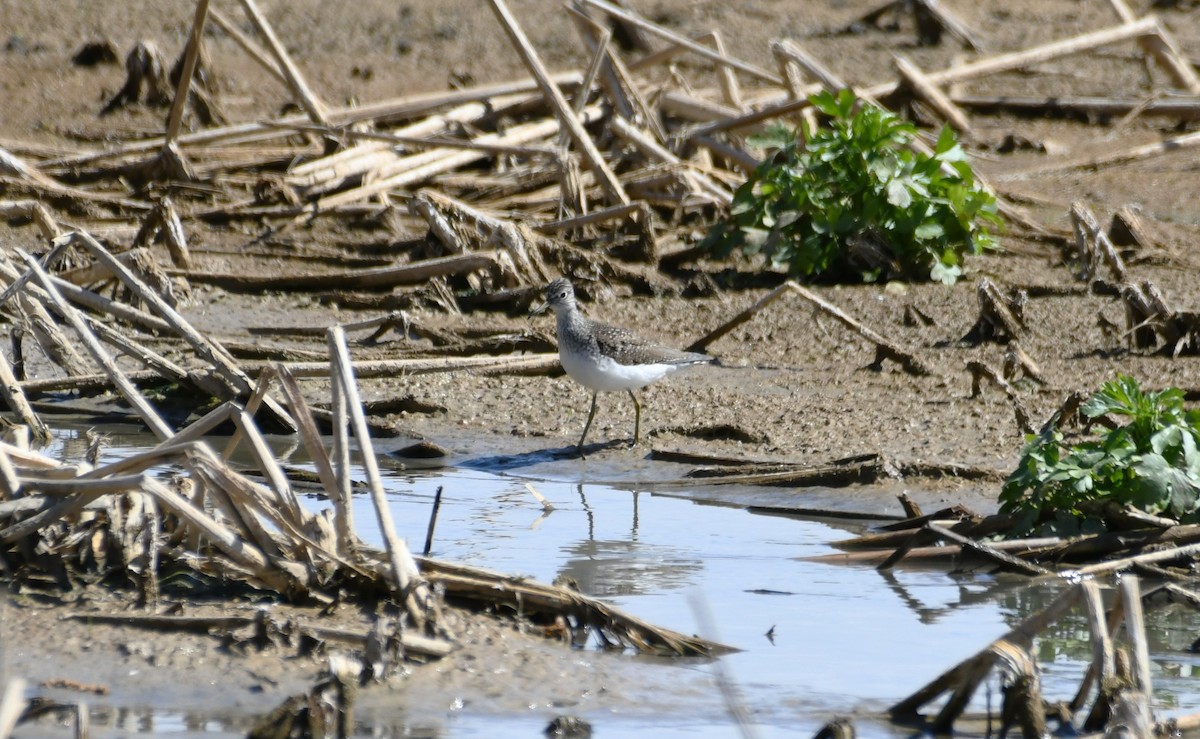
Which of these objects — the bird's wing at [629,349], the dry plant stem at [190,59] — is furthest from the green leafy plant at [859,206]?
the dry plant stem at [190,59]

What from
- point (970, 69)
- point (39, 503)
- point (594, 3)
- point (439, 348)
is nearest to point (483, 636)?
point (39, 503)

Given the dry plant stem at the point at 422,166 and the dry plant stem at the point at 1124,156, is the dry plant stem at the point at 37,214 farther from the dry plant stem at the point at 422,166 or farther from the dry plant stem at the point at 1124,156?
the dry plant stem at the point at 1124,156

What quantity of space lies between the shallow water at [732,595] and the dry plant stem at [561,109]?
371cm

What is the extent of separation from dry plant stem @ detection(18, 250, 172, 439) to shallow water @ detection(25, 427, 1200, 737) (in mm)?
1275

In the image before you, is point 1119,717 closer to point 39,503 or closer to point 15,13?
point 39,503

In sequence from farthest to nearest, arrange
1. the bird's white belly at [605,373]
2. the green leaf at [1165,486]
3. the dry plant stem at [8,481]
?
the bird's white belly at [605,373] → the green leaf at [1165,486] → the dry plant stem at [8,481]

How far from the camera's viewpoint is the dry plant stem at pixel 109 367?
Result: 5520mm

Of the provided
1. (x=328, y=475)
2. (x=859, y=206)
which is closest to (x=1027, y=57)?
(x=859, y=206)

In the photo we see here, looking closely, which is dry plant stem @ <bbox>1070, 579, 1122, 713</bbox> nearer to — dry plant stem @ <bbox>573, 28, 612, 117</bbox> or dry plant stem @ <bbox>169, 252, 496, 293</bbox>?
dry plant stem @ <bbox>169, 252, 496, 293</bbox>

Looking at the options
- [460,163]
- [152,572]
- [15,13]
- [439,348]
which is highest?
[15,13]

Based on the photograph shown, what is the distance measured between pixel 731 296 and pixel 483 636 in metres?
5.85

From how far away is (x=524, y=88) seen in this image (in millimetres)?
13102

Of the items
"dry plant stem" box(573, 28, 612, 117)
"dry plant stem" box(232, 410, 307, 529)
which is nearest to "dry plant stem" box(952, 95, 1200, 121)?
"dry plant stem" box(573, 28, 612, 117)

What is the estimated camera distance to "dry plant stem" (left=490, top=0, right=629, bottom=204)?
427 inches
